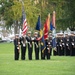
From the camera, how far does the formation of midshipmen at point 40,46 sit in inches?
898

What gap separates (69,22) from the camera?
149ft

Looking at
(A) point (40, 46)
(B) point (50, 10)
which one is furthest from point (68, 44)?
(B) point (50, 10)

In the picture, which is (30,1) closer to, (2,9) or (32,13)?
(32,13)

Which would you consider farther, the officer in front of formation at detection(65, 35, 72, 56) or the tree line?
the tree line

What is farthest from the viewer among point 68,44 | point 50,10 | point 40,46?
point 50,10

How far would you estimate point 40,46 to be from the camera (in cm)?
2341

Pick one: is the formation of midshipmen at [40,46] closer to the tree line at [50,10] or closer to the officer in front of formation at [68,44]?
the officer in front of formation at [68,44]

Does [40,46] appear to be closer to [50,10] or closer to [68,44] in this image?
[68,44]

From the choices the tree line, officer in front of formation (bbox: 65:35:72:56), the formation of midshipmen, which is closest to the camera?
the formation of midshipmen

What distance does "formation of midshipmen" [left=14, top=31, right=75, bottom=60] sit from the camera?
74.8 ft

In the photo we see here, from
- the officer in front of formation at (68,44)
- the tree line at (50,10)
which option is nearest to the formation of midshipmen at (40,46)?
the officer in front of formation at (68,44)

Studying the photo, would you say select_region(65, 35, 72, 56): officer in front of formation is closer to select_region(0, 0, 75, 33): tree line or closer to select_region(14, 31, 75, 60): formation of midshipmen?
select_region(14, 31, 75, 60): formation of midshipmen

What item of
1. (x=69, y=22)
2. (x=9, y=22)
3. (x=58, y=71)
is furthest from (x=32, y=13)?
(x=58, y=71)

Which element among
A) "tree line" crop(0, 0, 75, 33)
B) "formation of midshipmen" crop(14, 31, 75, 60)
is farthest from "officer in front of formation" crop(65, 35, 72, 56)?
"tree line" crop(0, 0, 75, 33)
